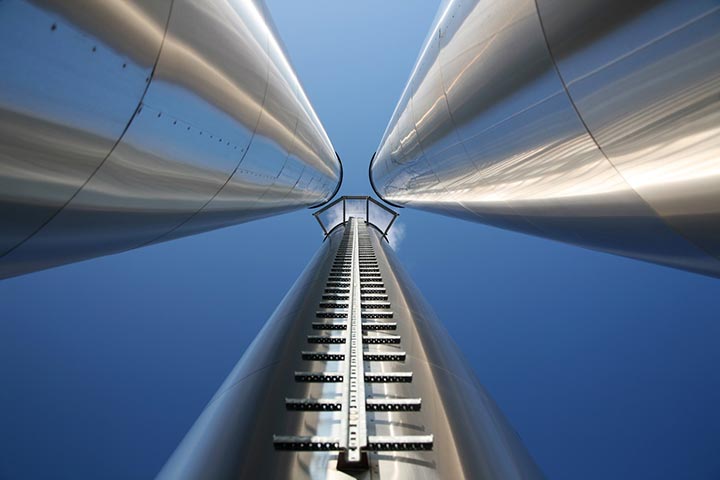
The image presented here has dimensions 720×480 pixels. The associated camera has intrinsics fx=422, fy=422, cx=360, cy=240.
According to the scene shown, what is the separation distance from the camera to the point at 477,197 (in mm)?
7570

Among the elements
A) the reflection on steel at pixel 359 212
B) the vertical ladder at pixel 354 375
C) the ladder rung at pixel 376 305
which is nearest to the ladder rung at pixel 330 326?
the vertical ladder at pixel 354 375

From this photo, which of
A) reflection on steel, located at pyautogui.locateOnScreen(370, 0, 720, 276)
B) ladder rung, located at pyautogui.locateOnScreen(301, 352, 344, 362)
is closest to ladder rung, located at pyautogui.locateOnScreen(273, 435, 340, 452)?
ladder rung, located at pyautogui.locateOnScreen(301, 352, 344, 362)

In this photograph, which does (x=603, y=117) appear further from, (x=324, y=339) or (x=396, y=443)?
(x=324, y=339)

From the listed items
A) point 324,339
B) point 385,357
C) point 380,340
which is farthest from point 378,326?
point 385,357

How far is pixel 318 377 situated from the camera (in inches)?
204

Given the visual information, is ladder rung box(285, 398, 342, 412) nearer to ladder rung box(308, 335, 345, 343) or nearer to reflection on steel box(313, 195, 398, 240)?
ladder rung box(308, 335, 345, 343)

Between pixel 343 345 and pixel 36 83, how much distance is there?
4.95 metres

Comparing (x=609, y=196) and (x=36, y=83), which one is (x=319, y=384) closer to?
(x=609, y=196)

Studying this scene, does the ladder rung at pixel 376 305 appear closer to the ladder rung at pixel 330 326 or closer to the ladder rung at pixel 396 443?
the ladder rung at pixel 330 326

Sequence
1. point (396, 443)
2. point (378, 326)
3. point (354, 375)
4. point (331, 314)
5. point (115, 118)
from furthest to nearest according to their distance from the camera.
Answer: point (331, 314)
point (378, 326)
point (354, 375)
point (396, 443)
point (115, 118)

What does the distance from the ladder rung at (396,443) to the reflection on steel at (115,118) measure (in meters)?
3.07

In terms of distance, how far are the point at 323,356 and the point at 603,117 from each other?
14.4ft

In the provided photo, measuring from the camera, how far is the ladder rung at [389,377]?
5.23m

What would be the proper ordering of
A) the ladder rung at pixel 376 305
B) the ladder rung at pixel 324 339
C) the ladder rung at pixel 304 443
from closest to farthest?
the ladder rung at pixel 304 443
the ladder rung at pixel 324 339
the ladder rung at pixel 376 305
